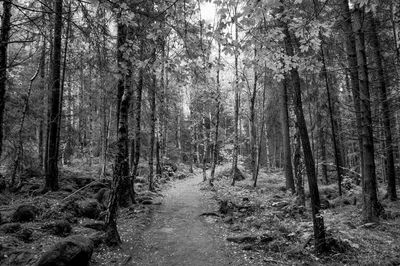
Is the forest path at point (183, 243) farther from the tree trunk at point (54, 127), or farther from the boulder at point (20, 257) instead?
the tree trunk at point (54, 127)

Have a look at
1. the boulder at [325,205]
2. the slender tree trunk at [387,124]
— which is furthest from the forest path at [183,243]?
the slender tree trunk at [387,124]

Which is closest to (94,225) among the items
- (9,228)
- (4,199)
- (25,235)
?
(25,235)

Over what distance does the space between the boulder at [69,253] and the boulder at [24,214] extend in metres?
2.98

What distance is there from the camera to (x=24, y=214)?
764 cm

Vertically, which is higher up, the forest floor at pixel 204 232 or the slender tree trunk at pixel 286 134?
the slender tree trunk at pixel 286 134

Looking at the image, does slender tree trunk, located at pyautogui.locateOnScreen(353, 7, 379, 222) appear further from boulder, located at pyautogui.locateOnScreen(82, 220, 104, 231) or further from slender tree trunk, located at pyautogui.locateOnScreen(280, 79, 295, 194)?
boulder, located at pyautogui.locateOnScreen(82, 220, 104, 231)

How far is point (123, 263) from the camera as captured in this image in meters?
6.34

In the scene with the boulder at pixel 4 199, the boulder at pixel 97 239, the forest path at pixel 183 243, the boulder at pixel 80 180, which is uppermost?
the boulder at pixel 80 180

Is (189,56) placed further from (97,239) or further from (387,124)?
(387,124)

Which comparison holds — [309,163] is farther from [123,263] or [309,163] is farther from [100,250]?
[100,250]

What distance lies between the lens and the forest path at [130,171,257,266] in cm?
664

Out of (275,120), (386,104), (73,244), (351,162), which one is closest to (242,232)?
(73,244)

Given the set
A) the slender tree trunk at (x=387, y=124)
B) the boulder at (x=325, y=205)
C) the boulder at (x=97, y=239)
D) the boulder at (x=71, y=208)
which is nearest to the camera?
the boulder at (x=97, y=239)

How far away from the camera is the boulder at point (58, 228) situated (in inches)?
282
